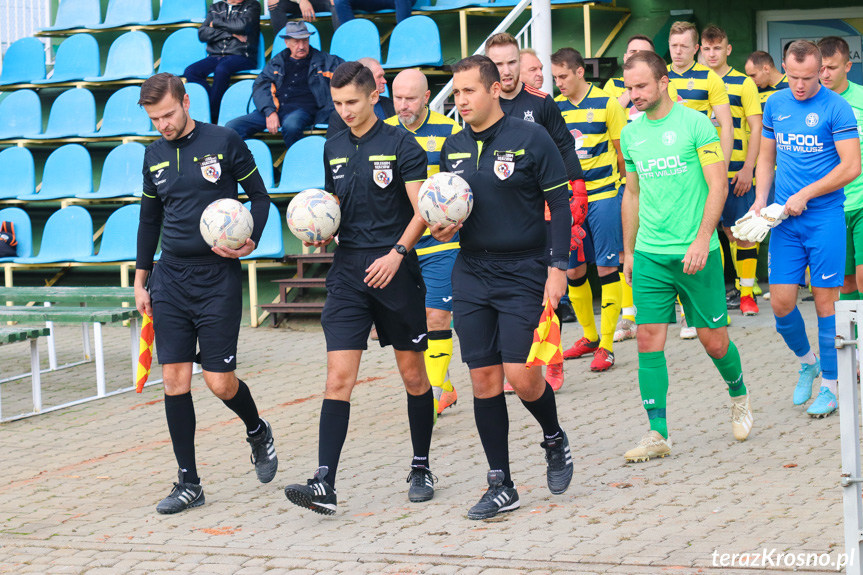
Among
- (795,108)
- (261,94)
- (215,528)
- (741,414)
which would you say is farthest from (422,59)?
(215,528)

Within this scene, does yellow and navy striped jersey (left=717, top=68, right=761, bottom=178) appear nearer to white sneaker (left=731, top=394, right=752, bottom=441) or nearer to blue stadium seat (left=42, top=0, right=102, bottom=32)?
white sneaker (left=731, top=394, right=752, bottom=441)

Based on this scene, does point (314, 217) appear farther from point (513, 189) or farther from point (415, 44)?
point (415, 44)

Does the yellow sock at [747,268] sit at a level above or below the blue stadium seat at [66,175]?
below

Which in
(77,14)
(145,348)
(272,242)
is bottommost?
(145,348)

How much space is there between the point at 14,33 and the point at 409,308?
530 inches

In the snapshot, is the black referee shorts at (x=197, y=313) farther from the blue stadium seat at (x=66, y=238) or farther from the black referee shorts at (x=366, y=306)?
the blue stadium seat at (x=66, y=238)

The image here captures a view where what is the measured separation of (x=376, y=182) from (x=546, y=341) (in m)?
1.21

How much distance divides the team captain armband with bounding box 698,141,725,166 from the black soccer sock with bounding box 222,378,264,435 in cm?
283

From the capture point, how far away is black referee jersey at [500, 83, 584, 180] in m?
7.41

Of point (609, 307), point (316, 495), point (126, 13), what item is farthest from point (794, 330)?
point (126, 13)

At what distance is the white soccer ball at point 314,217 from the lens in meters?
5.39

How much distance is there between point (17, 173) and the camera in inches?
533

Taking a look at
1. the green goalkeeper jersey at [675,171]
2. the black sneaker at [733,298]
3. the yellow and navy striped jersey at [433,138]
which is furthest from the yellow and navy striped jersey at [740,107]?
the green goalkeeper jersey at [675,171]

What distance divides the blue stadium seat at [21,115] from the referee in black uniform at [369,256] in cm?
976
